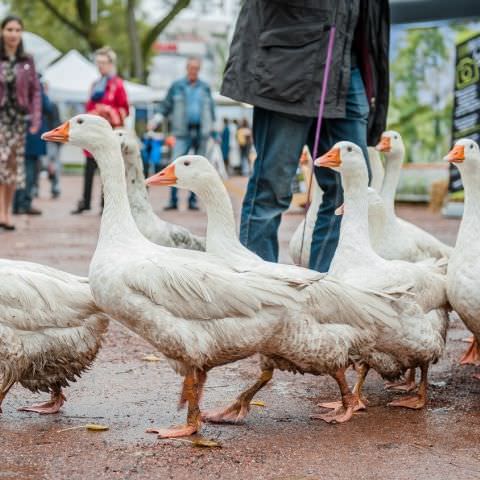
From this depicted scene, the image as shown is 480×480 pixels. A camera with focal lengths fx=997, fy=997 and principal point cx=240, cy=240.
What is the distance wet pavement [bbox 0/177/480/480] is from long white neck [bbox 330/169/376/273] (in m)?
0.62

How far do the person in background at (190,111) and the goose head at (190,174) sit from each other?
9.77m

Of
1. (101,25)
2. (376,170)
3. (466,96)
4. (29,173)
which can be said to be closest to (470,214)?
(376,170)

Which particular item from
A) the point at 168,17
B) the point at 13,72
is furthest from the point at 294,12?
the point at 168,17

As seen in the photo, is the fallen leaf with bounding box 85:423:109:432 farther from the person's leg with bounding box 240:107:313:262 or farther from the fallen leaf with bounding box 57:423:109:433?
the person's leg with bounding box 240:107:313:262

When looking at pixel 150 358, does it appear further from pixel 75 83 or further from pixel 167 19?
pixel 167 19

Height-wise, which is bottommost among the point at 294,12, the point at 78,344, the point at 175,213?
the point at 175,213

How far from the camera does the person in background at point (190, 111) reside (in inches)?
555

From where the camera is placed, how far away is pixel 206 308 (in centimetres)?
375

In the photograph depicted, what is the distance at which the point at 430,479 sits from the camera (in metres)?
3.30

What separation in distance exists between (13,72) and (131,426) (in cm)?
784

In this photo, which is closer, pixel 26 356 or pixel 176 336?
pixel 176 336

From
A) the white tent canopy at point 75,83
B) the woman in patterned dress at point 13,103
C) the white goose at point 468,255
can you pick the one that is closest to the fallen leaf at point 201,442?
the white goose at point 468,255

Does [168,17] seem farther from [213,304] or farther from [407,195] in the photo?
[213,304]

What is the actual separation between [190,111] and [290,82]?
903 centimetres
